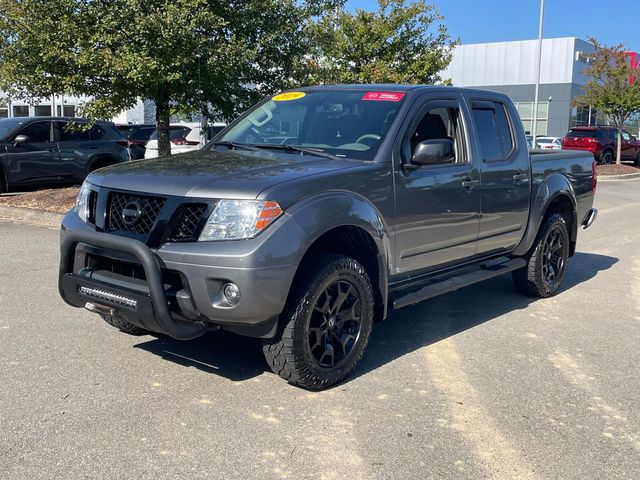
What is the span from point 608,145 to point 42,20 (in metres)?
26.2

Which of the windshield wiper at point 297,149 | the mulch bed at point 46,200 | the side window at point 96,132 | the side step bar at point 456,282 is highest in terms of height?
the side window at point 96,132

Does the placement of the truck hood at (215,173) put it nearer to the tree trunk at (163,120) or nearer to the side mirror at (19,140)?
the tree trunk at (163,120)

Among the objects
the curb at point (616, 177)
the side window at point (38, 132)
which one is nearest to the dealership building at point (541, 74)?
the curb at point (616, 177)

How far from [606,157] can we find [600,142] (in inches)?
42.9

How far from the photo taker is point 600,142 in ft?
96.7

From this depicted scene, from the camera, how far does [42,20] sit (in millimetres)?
9711

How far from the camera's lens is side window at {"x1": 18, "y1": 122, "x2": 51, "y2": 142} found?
12.9 m

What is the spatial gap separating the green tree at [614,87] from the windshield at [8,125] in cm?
2316

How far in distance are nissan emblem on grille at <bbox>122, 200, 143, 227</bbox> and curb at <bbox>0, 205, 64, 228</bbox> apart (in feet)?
22.2

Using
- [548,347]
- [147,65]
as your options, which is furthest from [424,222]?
[147,65]

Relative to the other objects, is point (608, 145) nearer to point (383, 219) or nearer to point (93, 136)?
point (93, 136)

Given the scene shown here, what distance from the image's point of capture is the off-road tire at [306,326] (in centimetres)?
394

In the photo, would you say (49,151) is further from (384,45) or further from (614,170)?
(614,170)

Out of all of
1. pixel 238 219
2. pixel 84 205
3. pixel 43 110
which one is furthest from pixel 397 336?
pixel 43 110
